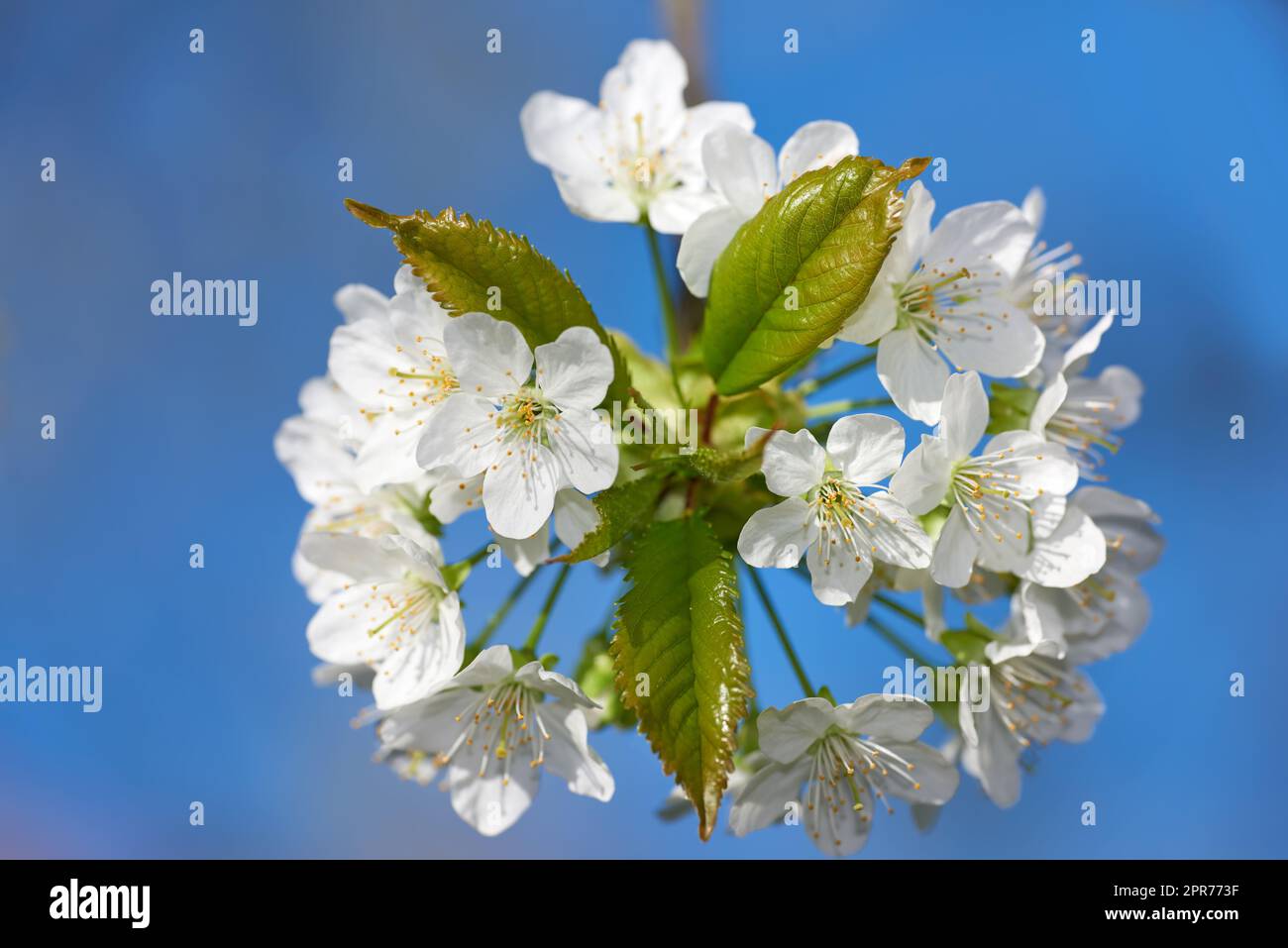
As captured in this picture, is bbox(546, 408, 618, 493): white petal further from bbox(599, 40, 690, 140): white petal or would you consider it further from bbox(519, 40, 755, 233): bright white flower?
bbox(599, 40, 690, 140): white petal

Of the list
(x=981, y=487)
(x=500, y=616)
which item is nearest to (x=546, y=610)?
(x=500, y=616)

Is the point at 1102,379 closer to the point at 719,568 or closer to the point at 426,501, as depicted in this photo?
the point at 719,568

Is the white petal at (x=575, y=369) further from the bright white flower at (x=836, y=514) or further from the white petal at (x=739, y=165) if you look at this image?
the white petal at (x=739, y=165)

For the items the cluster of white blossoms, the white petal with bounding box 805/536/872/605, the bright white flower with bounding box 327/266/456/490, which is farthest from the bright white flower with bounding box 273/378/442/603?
the white petal with bounding box 805/536/872/605

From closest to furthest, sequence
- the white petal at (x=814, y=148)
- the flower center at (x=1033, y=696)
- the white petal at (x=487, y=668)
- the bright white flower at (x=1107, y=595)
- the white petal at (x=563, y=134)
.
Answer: the white petal at (x=487, y=668) → the white petal at (x=814, y=148) → the bright white flower at (x=1107, y=595) → the flower center at (x=1033, y=696) → the white petal at (x=563, y=134)

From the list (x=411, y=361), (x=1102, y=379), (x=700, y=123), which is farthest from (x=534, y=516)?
(x=1102, y=379)

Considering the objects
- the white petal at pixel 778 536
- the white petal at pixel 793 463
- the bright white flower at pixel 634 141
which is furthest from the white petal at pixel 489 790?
the bright white flower at pixel 634 141
